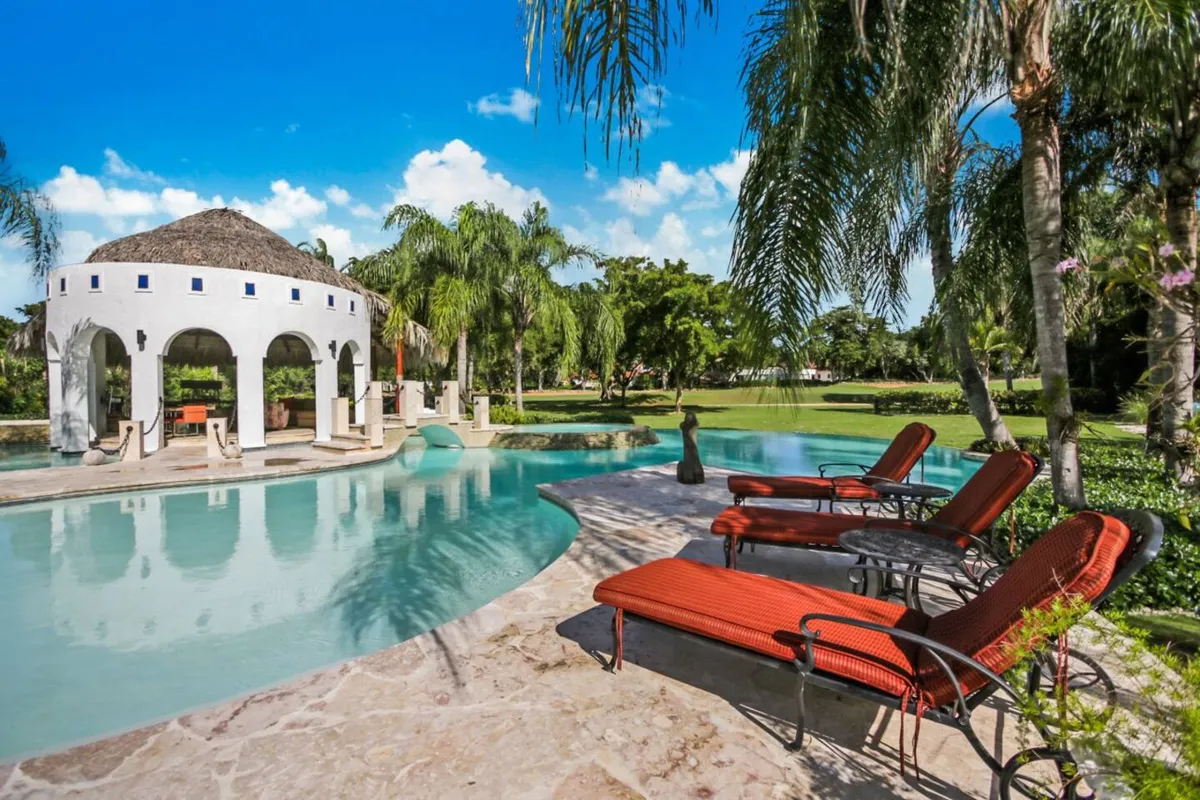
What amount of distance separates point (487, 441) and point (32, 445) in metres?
14.8

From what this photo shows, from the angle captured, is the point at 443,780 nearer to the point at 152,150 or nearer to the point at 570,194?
the point at 570,194

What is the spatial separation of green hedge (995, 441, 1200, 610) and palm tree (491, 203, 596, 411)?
16342mm

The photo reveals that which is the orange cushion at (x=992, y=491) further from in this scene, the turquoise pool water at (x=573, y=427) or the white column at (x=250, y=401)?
the white column at (x=250, y=401)

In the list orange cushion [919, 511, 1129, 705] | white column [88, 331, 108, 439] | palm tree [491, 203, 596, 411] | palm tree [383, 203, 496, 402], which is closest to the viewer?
orange cushion [919, 511, 1129, 705]

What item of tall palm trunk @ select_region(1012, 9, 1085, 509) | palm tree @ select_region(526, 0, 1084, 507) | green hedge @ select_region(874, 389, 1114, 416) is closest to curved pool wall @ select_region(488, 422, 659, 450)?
palm tree @ select_region(526, 0, 1084, 507)

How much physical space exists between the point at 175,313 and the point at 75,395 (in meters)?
3.70

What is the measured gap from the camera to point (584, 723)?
2898 millimetres

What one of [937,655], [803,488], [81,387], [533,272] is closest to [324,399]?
[81,387]

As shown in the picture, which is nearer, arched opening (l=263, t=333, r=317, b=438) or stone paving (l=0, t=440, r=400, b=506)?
stone paving (l=0, t=440, r=400, b=506)

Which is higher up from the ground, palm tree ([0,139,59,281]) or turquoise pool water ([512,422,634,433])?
palm tree ([0,139,59,281])

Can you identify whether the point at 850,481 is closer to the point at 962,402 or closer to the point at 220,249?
the point at 220,249

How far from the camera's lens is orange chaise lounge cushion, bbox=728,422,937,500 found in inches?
251

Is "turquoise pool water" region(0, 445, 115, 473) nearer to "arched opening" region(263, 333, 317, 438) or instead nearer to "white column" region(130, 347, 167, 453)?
"white column" region(130, 347, 167, 453)

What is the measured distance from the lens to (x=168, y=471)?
11.8m
